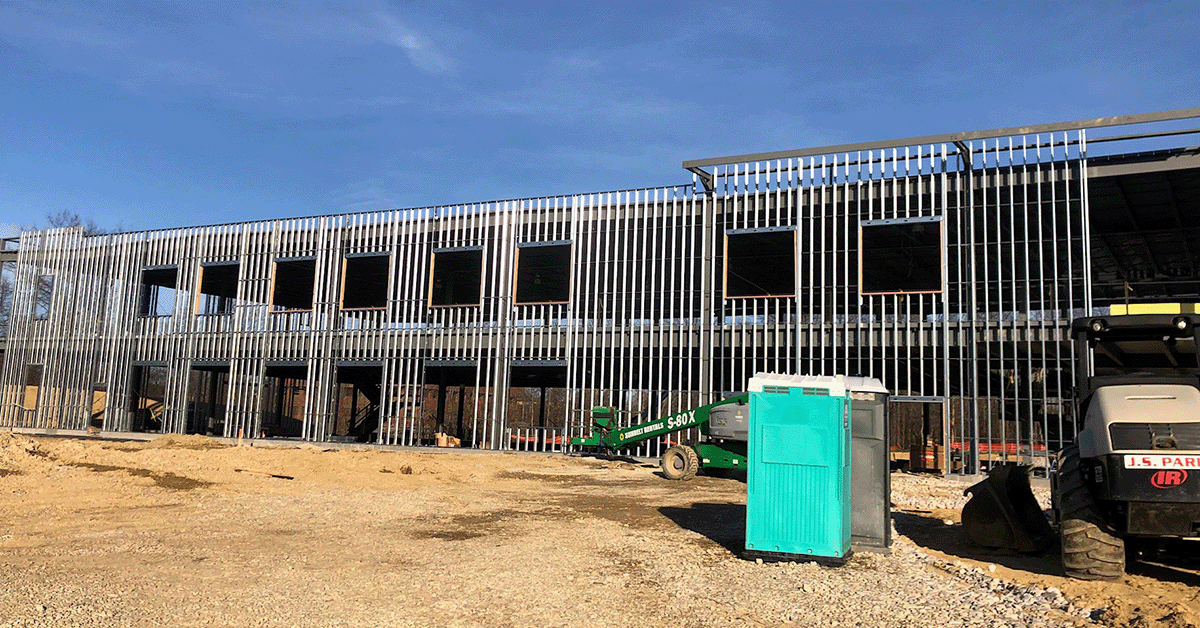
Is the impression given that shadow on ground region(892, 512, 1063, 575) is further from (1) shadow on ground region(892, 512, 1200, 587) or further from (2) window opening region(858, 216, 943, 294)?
(2) window opening region(858, 216, 943, 294)

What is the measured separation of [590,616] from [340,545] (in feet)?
15.0

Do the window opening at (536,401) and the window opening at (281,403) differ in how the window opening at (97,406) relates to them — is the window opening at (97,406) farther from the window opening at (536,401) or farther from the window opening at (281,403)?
the window opening at (536,401)

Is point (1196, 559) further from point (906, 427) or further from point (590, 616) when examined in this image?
point (906, 427)

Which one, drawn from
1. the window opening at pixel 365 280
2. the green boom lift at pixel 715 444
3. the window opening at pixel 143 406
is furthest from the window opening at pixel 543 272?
the window opening at pixel 143 406

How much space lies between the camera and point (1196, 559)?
9.02 metres

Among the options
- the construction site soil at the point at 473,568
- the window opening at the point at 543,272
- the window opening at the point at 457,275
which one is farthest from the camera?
the window opening at the point at 457,275

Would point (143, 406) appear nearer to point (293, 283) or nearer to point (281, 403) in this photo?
point (281, 403)

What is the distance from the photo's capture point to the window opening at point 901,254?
78.7 ft

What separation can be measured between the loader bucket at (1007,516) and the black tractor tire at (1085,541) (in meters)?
1.83

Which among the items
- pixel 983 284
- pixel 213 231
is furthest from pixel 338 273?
pixel 983 284

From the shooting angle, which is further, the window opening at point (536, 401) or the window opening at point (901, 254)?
the window opening at point (536, 401)

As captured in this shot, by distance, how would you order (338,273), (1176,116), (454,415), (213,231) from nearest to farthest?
(1176,116) < (338,273) < (213,231) < (454,415)

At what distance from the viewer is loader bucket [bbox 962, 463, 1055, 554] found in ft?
33.0

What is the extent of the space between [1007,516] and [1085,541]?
213 centimetres
